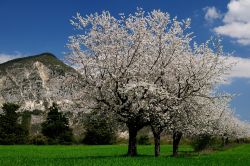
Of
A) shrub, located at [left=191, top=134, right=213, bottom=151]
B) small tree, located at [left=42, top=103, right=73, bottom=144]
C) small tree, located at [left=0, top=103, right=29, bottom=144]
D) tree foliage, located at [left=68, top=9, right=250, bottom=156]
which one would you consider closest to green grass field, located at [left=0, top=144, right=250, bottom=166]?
tree foliage, located at [left=68, top=9, right=250, bottom=156]

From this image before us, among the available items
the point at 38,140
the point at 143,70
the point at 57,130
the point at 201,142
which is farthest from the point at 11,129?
the point at 143,70

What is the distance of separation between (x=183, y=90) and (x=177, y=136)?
35.3 feet

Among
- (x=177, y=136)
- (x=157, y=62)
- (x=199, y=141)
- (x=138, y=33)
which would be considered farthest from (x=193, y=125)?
(x=199, y=141)

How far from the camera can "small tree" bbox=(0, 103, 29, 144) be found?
99.8 meters

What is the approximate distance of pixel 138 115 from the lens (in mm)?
40000

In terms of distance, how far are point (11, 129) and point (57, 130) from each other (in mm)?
10506

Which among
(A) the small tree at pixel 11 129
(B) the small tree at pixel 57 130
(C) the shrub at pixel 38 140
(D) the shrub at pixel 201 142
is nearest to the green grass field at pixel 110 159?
(D) the shrub at pixel 201 142

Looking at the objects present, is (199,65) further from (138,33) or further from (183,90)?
(138,33)

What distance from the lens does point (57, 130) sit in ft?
346

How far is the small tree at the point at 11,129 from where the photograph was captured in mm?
99812

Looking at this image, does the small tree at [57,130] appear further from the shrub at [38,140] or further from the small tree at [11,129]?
the small tree at [11,129]

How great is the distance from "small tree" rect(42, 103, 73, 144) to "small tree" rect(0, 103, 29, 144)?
5286 millimetres

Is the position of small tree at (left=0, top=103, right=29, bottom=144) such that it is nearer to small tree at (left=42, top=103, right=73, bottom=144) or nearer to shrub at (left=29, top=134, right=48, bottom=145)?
shrub at (left=29, top=134, right=48, bottom=145)

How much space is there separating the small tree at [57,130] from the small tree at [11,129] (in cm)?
529
